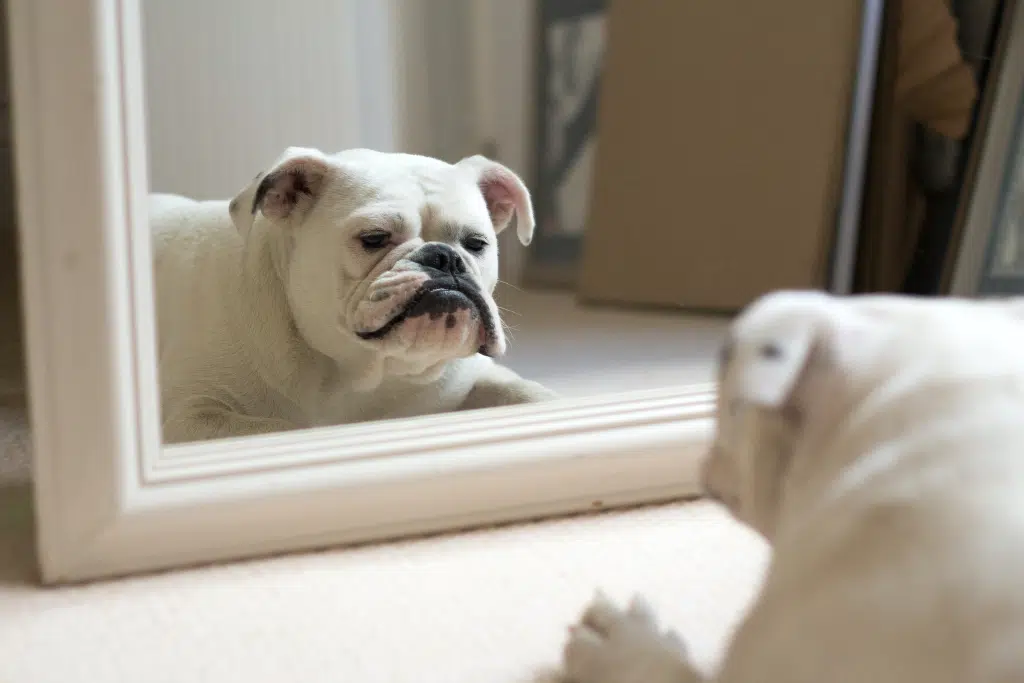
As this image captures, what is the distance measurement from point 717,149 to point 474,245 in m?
1.34

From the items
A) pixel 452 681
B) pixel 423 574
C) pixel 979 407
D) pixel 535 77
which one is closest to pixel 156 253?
pixel 423 574

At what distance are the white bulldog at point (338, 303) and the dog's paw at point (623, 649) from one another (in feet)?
2.07

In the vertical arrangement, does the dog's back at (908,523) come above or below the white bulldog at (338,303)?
above

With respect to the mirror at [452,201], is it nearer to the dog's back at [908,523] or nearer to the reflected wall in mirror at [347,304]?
the reflected wall in mirror at [347,304]

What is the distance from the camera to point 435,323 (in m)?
1.28

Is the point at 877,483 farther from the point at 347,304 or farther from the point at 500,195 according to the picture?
the point at 500,195

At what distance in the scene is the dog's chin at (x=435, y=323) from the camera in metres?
1.27

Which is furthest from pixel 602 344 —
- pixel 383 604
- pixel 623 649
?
Answer: pixel 623 649

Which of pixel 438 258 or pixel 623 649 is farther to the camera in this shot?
pixel 438 258

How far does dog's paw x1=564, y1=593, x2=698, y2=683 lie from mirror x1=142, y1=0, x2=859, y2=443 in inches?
22.3

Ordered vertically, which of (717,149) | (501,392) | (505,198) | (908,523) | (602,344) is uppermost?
(908,523)

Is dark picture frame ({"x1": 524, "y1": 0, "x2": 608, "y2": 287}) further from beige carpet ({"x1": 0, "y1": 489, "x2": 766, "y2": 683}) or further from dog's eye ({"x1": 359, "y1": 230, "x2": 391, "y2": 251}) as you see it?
beige carpet ({"x1": 0, "y1": 489, "x2": 766, "y2": 683})

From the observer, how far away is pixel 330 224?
1.32 metres

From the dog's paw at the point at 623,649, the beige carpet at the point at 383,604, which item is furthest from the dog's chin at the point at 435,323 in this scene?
the dog's paw at the point at 623,649
